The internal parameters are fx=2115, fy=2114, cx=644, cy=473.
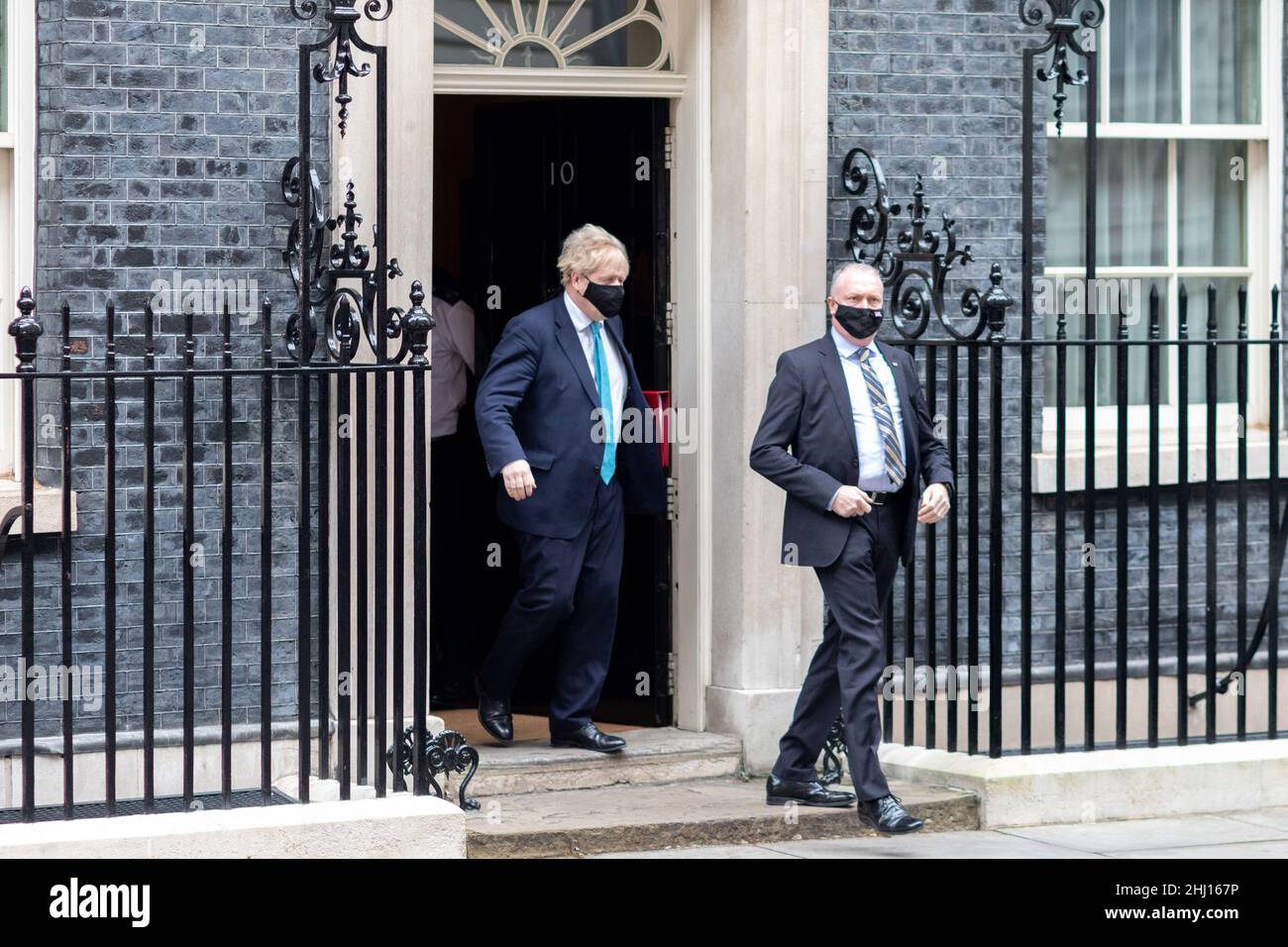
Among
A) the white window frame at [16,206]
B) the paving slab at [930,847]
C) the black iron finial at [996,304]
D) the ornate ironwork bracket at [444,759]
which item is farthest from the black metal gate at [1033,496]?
the white window frame at [16,206]

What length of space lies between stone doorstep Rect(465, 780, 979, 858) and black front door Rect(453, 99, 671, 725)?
2.96 feet

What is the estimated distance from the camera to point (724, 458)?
327 inches

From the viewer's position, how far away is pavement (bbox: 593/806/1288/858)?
7.05m

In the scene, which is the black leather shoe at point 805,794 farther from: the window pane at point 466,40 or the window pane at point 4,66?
the window pane at point 4,66

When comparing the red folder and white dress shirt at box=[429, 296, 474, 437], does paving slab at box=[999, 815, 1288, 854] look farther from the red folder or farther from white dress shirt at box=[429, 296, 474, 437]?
white dress shirt at box=[429, 296, 474, 437]

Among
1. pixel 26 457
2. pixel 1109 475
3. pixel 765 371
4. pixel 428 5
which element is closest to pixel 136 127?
pixel 428 5

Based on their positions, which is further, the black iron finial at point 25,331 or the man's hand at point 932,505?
the man's hand at point 932,505

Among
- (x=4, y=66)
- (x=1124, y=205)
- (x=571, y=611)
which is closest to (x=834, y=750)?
(x=571, y=611)

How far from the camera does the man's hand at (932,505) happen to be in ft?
23.3

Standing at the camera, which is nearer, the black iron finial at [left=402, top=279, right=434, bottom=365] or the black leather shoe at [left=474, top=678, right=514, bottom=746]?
the black iron finial at [left=402, top=279, right=434, bottom=365]

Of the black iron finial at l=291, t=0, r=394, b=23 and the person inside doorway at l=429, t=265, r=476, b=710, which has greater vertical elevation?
the black iron finial at l=291, t=0, r=394, b=23

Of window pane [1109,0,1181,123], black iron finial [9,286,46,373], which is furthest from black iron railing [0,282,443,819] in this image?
window pane [1109,0,1181,123]

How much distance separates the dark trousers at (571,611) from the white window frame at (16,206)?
6.13ft

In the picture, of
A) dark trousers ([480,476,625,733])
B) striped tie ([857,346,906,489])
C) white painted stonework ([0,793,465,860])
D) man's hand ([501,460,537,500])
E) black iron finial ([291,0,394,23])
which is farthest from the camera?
dark trousers ([480,476,625,733])
